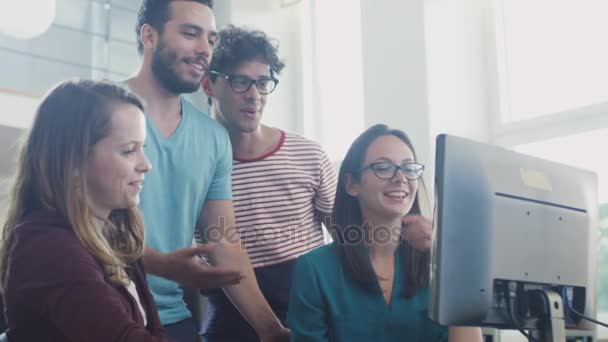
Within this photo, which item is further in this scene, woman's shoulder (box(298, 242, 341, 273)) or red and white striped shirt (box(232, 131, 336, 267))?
red and white striped shirt (box(232, 131, 336, 267))

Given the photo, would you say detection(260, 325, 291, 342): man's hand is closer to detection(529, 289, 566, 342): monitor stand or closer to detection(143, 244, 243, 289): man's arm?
detection(143, 244, 243, 289): man's arm

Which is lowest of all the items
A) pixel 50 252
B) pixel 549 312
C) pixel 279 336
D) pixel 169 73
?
pixel 279 336

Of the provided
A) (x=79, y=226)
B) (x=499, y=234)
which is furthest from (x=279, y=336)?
(x=499, y=234)

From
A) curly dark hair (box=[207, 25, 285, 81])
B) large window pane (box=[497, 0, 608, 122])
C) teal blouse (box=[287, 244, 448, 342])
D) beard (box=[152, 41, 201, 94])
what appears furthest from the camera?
large window pane (box=[497, 0, 608, 122])

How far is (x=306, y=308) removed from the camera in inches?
70.2

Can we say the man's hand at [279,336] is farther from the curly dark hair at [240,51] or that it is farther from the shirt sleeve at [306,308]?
the curly dark hair at [240,51]

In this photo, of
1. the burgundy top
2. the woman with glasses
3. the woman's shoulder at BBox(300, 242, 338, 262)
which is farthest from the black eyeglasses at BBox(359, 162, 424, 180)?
the burgundy top

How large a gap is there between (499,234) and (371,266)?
675 millimetres

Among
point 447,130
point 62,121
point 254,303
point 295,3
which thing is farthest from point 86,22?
point 62,121

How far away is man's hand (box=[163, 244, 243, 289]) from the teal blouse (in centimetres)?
22

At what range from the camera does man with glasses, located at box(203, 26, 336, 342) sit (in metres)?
2.19

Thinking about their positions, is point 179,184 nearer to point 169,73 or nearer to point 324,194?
point 169,73

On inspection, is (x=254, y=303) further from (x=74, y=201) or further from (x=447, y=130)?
(x=447, y=130)

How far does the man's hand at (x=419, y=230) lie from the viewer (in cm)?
167
